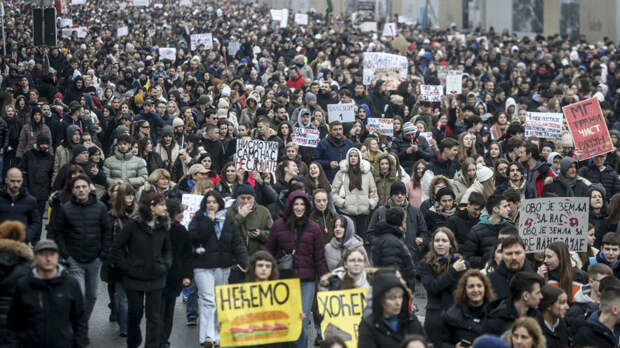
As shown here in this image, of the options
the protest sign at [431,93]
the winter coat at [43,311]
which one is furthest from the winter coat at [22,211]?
the protest sign at [431,93]

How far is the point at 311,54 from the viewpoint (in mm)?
30406

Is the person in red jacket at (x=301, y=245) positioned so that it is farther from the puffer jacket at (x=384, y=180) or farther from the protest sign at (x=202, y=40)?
the protest sign at (x=202, y=40)

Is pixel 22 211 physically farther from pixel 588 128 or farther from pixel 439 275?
pixel 588 128

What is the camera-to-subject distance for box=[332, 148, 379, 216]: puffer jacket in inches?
499

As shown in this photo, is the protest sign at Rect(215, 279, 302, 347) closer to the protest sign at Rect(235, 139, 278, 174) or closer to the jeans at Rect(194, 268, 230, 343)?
the jeans at Rect(194, 268, 230, 343)

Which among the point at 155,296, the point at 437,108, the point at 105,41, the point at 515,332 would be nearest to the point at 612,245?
the point at 515,332

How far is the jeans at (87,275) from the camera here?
930cm

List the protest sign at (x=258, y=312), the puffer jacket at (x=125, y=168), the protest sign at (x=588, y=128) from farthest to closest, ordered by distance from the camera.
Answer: the protest sign at (x=588, y=128), the puffer jacket at (x=125, y=168), the protest sign at (x=258, y=312)

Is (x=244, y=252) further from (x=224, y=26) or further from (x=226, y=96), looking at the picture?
(x=224, y=26)

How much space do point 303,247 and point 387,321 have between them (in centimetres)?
270

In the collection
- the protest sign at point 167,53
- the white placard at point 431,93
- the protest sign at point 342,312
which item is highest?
the protest sign at point 167,53

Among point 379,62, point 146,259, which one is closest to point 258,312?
point 146,259

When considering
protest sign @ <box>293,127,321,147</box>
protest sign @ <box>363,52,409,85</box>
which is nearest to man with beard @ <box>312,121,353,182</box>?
protest sign @ <box>293,127,321,147</box>

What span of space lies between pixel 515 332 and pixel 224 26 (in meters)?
36.4
